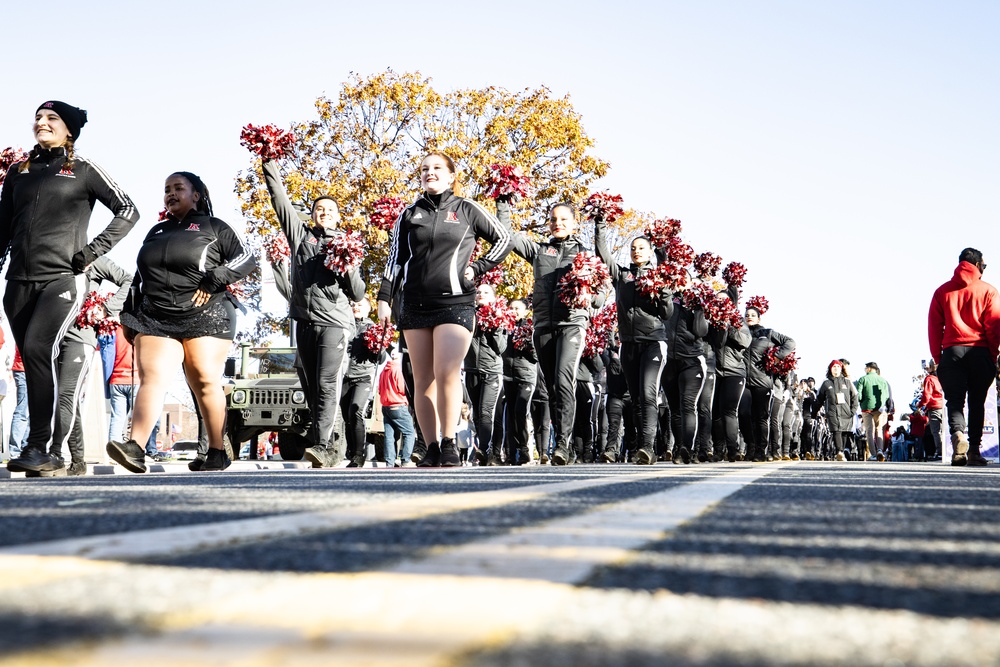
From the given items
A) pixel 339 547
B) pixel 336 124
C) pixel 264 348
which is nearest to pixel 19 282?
pixel 339 547

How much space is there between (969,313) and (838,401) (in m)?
17.6

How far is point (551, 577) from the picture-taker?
2.24 m

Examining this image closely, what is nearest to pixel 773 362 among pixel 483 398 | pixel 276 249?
pixel 483 398

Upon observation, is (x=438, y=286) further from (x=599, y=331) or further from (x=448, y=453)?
(x=599, y=331)

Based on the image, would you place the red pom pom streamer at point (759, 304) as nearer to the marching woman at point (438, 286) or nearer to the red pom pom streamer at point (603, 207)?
the red pom pom streamer at point (603, 207)

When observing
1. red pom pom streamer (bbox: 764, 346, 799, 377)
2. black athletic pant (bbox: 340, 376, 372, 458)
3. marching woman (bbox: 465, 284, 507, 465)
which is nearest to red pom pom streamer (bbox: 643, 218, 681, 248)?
marching woman (bbox: 465, 284, 507, 465)

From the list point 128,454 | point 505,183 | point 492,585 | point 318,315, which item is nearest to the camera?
point 492,585

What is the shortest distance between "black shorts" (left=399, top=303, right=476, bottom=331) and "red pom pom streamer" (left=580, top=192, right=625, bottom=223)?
13.7 ft

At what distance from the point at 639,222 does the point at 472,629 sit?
41.4 meters

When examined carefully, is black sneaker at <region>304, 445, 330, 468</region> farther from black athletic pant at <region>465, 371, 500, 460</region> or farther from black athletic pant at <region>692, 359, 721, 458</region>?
black athletic pant at <region>692, 359, 721, 458</region>

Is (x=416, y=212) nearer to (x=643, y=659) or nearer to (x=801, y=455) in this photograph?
(x=643, y=659)

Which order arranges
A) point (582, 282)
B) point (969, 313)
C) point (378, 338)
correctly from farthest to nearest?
point (378, 338) < point (969, 313) < point (582, 282)

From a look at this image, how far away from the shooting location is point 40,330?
7.73m

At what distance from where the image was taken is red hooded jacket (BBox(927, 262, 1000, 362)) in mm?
13367
